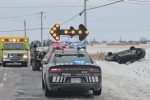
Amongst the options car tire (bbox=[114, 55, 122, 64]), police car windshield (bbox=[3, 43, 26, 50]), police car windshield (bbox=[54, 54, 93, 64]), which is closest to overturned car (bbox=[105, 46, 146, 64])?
car tire (bbox=[114, 55, 122, 64])

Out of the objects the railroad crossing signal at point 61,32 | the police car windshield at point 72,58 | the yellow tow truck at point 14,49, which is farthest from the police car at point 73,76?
the yellow tow truck at point 14,49

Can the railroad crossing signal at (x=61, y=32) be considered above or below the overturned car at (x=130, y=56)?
above

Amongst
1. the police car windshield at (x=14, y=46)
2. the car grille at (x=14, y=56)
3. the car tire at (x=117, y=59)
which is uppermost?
the police car windshield at (x=14, y=46)

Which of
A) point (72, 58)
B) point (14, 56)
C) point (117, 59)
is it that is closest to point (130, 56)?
point (117, 59)

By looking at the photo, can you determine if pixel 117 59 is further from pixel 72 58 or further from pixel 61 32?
pixel 72 58

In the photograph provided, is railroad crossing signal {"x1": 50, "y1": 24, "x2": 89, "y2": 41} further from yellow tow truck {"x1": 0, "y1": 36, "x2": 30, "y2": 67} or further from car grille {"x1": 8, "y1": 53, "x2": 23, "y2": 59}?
car grille {"x1": 8, "y1": 53, "x2": 23, "y2": 59}

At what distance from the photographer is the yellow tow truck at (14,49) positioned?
40.8 meters

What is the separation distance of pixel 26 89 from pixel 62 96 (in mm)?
2991

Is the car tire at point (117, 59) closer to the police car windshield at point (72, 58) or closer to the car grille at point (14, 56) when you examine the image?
the car grille at point (14, 56)

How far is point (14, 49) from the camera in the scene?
134 ft

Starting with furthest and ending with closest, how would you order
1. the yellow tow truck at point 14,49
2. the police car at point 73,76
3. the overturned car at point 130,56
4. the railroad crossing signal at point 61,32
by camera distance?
the overturned car at point 130,56
the yellow tow truck at point 14,49
the railroad crossing signal at point 61,32
the police car at point 73,76

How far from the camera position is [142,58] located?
1730 inches

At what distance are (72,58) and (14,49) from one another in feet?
81.7

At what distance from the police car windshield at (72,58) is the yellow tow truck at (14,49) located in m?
24.6
